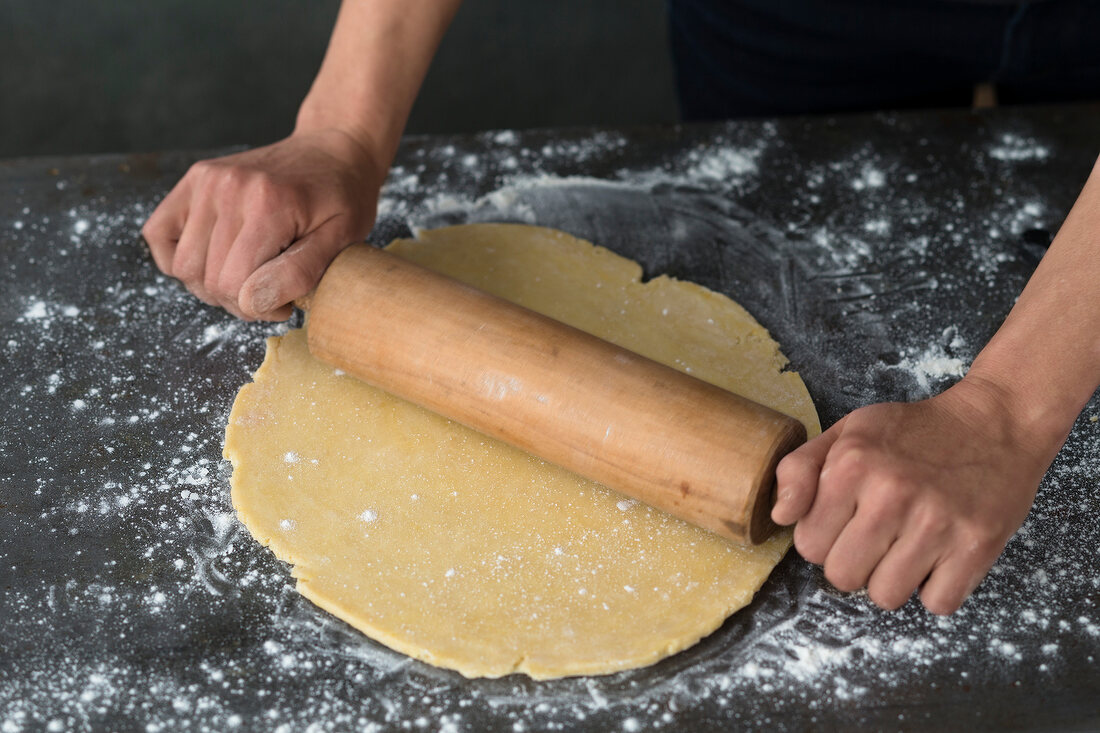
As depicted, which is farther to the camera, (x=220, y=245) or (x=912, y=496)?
(x=220, y=245)

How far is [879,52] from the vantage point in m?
2.49

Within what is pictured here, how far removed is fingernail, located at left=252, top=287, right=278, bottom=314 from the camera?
1.82 metres

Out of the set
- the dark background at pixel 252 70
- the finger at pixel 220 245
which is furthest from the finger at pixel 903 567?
the dark background at pixel 252 70

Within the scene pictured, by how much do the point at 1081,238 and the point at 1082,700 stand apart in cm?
68

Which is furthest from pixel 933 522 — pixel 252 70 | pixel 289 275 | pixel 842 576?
pixel 252 70

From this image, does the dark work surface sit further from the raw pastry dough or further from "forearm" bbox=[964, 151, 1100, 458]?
"forearm" bbox=[964, 151, 1100, 458]

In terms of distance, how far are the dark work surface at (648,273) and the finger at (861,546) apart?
112 mm

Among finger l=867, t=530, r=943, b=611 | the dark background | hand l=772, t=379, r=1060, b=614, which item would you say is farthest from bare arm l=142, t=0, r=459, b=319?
the dark background

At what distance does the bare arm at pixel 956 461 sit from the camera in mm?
1426

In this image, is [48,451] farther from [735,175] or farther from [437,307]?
[735,175]

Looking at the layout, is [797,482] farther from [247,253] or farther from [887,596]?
[247,253]

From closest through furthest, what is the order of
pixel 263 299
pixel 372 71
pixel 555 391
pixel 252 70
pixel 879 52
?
pixel 555 391
pixel 263 299
pixel 372 71
pixel 879 52
pixel 252 70

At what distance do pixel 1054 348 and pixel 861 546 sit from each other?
1.40 feet

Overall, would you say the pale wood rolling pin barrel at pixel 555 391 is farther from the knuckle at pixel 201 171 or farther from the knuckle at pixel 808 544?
the knuckle at pixel 201 171
